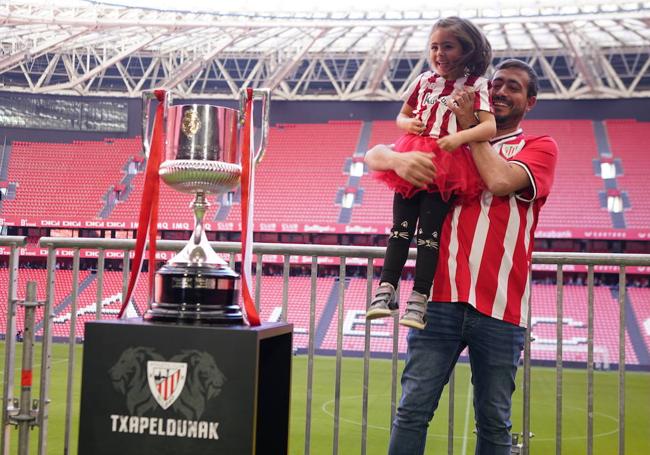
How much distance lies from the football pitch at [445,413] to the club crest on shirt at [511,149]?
574cm

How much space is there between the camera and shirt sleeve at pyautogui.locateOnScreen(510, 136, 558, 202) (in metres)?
2.18

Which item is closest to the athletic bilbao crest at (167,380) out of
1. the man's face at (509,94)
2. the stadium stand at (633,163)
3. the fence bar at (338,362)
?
the fence bar at (338,362)

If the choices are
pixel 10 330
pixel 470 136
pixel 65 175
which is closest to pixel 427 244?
pixel 470 136

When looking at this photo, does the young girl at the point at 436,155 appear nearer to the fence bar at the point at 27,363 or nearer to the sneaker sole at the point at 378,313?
the sneaker sole at the point at 378,313

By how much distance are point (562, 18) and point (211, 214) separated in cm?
1201

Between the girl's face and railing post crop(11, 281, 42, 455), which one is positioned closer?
the girl's face

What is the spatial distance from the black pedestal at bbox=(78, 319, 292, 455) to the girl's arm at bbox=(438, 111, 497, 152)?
76 cm

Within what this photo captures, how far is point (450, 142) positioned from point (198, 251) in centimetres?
85

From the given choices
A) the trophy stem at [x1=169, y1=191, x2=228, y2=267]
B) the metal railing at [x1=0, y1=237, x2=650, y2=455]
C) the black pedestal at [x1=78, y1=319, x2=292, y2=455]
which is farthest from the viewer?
the metal railing at [x1=0, y1=237, x2=650, y2=455]

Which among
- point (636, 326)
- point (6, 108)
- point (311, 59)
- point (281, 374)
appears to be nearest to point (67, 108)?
point (6, 108)

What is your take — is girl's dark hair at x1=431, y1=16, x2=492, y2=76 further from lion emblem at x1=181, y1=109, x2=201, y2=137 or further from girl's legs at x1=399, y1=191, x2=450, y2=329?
lion emblem at x1=181, y1=109, x2=201, y2=137

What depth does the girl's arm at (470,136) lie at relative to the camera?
2.07 meters

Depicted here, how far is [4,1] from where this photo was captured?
758 inches

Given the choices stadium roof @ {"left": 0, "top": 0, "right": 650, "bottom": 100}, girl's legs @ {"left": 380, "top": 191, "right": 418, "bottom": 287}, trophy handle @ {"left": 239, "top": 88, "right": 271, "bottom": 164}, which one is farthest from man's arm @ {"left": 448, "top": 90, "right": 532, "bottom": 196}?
stadium roof @ {"left": 0, "top": 0, "right": 650, "bottom": 100}
